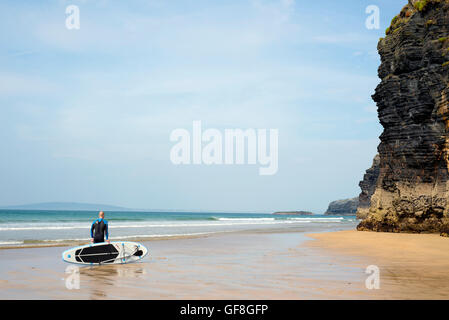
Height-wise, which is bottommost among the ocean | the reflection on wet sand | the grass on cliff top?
the ocean

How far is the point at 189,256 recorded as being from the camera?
15.7 metres

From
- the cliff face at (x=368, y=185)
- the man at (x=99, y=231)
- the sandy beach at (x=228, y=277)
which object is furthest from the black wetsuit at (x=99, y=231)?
the cliff face at (x=368, y=185)

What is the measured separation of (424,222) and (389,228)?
9.73ft

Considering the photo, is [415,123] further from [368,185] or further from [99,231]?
[368,185]

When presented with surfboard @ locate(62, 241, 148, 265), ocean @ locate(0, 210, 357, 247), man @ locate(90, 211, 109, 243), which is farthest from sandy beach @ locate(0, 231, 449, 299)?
ocean @ locate(0, 210, 357, 247)

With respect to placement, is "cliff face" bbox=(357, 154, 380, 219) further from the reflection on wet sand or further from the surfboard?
the reflection on wet sand

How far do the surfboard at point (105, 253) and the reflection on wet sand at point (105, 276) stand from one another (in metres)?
0.52

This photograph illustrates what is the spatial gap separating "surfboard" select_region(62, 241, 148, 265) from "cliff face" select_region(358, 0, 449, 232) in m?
22.4

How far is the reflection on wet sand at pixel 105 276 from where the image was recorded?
8.74m

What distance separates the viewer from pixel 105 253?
44.3ft

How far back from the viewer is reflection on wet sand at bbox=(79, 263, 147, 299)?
28.7ft

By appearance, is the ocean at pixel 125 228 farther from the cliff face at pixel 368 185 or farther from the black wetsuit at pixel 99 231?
the cliff face at pixel 368 185
